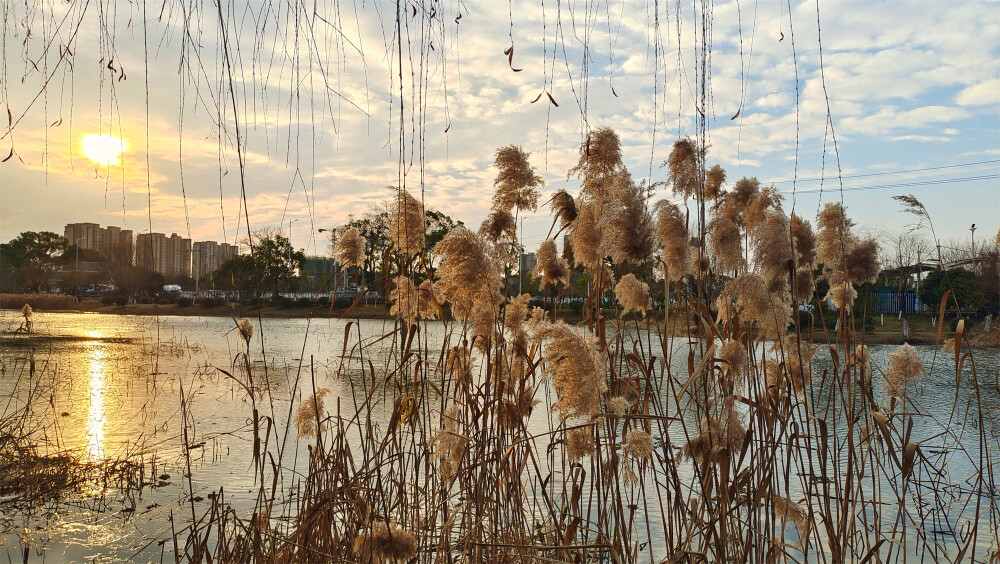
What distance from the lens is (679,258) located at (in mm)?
2582

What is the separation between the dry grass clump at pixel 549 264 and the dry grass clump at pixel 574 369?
116cm

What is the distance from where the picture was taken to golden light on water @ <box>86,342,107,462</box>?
6.24 m

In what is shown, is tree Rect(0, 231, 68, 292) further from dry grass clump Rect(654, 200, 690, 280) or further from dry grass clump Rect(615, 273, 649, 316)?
dry grass clump Rect(654, 200, 690, 280)

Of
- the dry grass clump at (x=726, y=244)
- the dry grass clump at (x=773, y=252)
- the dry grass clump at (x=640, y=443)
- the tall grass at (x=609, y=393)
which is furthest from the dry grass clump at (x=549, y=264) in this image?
the dry grass clump at (x=640, y=443)

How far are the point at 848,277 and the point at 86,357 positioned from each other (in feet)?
52.5

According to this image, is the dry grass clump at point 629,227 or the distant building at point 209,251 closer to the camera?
the dry grass clump at point 629,227

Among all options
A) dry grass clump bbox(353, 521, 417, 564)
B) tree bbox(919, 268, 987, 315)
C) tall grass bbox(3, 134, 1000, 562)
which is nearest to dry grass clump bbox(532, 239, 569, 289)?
tall grass bbox(3, 134, 1000, 562)

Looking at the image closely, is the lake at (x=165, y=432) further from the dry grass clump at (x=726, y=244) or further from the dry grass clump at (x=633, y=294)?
the dry grass clump at (x=726, y=244)

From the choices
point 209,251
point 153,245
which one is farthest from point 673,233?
point 209,251

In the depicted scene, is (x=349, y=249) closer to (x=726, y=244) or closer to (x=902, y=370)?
(x=726, y=244)

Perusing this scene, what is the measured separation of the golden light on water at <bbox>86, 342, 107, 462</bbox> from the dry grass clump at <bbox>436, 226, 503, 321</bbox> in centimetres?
488

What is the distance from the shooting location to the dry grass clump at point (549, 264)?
3.12 meters

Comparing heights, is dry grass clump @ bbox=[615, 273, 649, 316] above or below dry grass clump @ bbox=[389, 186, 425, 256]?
below

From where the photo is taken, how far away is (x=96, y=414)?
817 cm
